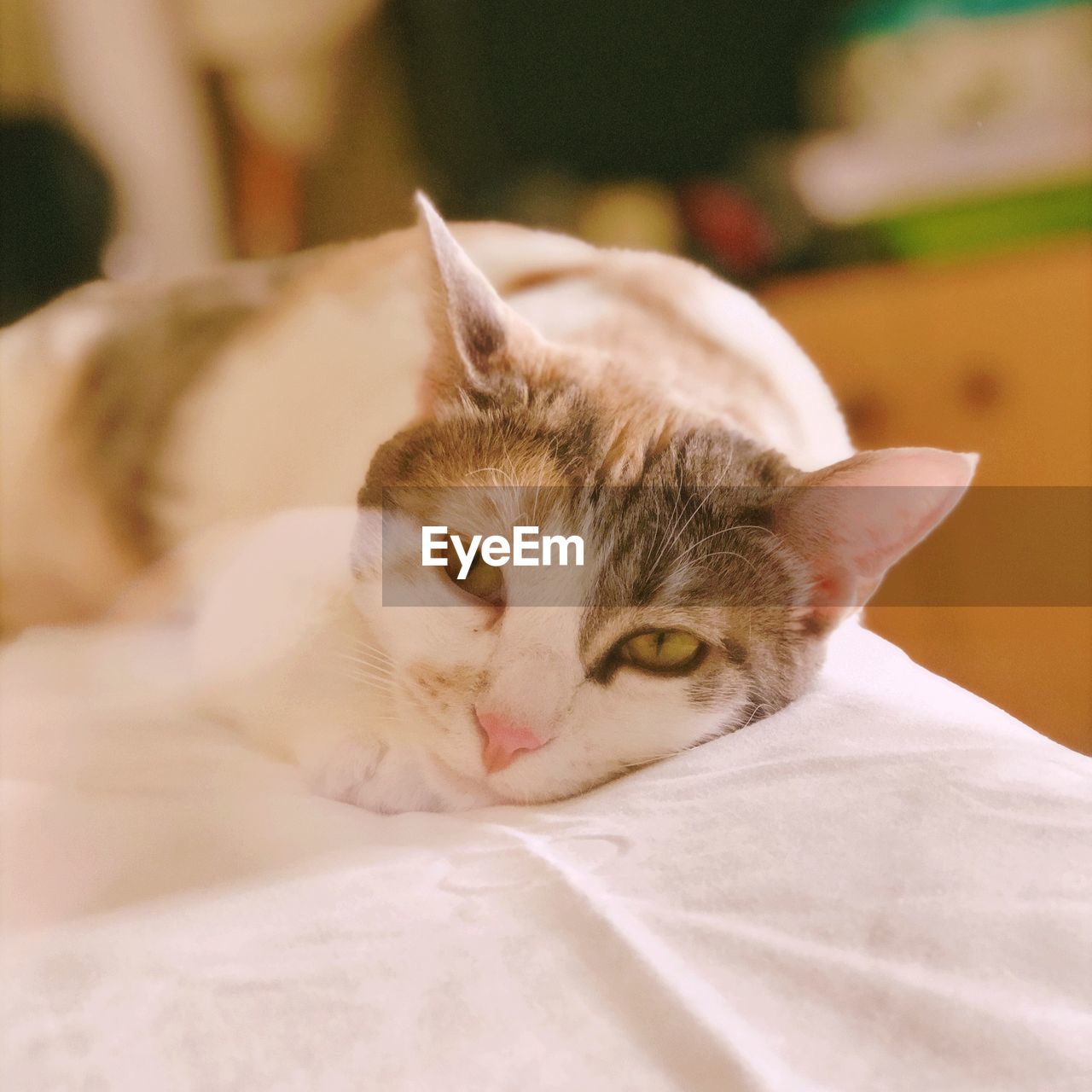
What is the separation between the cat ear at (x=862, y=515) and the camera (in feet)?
1.96

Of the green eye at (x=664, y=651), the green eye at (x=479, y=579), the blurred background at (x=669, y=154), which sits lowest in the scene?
the green eye at (x=664, y=651)

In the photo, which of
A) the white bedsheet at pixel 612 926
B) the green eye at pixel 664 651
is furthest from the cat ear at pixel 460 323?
the white bedsheet at pixel 612 926

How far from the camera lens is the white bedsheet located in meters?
0.37

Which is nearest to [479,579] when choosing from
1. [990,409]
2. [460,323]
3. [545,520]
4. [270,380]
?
[545,520]

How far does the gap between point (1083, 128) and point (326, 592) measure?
1185mm

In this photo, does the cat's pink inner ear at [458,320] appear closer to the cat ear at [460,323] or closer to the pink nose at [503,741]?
the cat ear at [460,323]

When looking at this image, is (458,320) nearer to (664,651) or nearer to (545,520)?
(545,520)

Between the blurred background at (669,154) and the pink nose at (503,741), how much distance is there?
0.47 meters

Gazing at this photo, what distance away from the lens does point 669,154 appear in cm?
Result: 127

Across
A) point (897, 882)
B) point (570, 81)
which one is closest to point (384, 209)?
point (570, 81)

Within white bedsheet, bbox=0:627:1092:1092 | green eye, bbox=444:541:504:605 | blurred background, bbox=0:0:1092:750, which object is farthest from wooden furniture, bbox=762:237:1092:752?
green eye, bbox=444:541:504:605

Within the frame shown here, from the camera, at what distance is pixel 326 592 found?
75cm

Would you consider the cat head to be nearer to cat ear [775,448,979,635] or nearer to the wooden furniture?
cat ear [775,448,979,635]

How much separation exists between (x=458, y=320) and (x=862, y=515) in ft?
1.15
